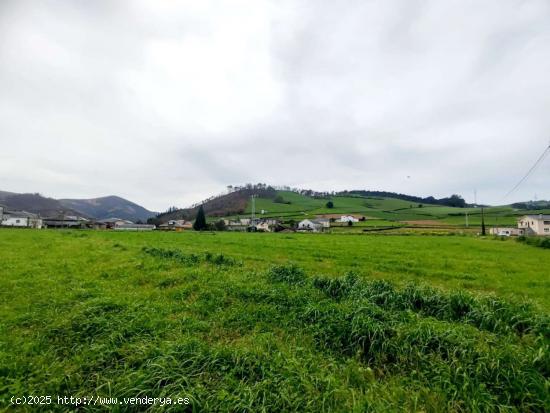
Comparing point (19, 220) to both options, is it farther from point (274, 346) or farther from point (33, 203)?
point (274, 346)

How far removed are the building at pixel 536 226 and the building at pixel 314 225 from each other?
158 feet

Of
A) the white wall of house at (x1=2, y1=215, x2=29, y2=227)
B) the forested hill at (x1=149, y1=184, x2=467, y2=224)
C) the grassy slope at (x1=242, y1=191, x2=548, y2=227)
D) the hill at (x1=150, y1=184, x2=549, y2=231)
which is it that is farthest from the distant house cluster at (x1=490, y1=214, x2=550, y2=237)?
the white wall of house at (x1=2, y1=215, x2=29, y2=227)

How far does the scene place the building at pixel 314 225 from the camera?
7853 centimetres

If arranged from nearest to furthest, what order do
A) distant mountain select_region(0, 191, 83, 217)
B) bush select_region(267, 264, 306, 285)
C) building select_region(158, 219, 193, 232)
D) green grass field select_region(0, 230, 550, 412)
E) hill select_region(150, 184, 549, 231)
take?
green grass field select_region(0, 230, 550, 412) → bush select_region(267, 264, 306, 285) → building select_region(158, 219, 193, 232) → hill select_region(150, 184, 549, 231) → distant mountain select_region(0, 191, 83, 217)

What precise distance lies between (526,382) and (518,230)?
289 ft

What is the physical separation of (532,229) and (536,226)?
214 centimetres

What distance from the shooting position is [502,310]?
6195 millimetres

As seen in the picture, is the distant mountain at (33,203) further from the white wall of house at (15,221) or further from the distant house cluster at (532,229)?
the distant house cluster at (532,229)

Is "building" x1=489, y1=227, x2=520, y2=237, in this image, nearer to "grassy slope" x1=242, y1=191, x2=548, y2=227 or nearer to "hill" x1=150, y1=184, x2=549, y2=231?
"hill" x1=150, y1=184, x2=549, y2=231

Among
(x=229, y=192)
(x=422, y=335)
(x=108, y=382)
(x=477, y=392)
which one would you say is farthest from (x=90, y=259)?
(x=229, y=192)

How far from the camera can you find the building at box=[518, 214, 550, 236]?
2608 inches

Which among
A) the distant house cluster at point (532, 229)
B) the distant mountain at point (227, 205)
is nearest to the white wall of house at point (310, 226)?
the distant house cluster at point (532, 229)

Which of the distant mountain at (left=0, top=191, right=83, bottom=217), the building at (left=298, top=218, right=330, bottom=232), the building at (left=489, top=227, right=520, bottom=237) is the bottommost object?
the building at (left=489, top=227, right=520, bottom=237)

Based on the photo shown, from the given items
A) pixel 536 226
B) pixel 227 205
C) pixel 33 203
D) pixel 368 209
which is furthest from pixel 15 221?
pixel 536 226
